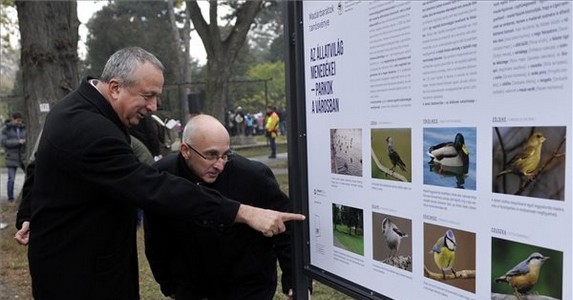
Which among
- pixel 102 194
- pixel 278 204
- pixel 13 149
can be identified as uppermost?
pixel 102 194

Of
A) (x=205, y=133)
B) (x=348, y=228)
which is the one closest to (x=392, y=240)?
(x=348, y=228)

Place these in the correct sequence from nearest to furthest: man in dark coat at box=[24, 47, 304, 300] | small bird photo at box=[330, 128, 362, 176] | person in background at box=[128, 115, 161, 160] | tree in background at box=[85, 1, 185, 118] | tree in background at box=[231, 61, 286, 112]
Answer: small bird photo at box=[330, 128, 362, 176]
man in dark coat at box=[24, 47, 304, 300]
person in background at box=[128, 115, 161, 160]
tree in background at box=[85, 1, 185, 118]
tree in background at box=[231, 61, 286, 112]

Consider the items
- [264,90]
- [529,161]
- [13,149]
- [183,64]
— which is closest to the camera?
[529,161]

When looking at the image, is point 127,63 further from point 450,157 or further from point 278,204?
point 450,157

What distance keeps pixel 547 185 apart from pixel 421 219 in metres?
0.49

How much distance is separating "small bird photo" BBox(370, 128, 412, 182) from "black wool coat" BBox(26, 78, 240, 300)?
61 centimetres

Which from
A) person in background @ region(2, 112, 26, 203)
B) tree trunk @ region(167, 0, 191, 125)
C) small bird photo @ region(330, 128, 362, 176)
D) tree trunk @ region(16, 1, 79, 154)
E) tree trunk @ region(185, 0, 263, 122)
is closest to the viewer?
small bird photo @ region(330, 128, 362, 176)

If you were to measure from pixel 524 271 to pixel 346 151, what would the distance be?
2.80ft

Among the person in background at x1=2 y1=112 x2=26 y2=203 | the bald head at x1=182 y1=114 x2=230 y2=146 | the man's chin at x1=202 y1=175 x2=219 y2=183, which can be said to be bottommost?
the person in background at x1=2 y1=112 x2=26 y2=203

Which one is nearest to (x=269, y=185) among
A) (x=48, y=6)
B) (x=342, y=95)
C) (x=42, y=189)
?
(x=342, y=95)

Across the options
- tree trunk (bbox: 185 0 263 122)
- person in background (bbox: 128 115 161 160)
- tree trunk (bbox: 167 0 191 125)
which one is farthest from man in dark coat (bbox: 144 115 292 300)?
tree trunk (bbox: 167 0 191 125)

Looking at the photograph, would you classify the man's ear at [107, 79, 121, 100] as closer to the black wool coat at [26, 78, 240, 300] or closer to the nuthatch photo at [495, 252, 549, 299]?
the black wool coat at [26, 78, 240, 300]

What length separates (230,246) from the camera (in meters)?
2.85

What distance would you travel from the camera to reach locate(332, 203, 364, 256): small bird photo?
2250 millimetres
